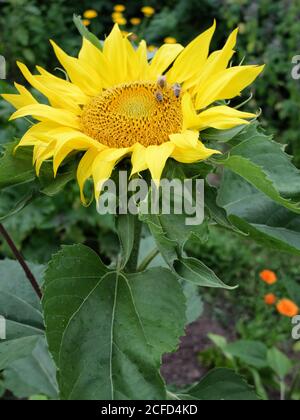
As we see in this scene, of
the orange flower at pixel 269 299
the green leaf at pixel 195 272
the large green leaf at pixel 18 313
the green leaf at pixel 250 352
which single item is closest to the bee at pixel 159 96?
the green leaf at pixel 195 272

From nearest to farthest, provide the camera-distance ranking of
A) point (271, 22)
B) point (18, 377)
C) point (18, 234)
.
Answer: point (18, 377)
point (18, 234)
point (271, 22)

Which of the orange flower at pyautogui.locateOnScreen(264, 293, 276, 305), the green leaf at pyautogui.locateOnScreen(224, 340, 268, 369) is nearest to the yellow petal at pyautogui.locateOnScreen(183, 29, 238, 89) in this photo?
the green leaf at pyautogui.locateOnScreen(224, 340, 268, 369)

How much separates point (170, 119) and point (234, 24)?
→ 258 centimetres

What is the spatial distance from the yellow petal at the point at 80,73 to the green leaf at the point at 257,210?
0.69 feet

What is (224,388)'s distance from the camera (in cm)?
86

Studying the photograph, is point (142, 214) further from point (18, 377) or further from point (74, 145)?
point (18, 377)

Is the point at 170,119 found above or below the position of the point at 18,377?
above

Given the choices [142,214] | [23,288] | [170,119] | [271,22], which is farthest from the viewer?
[271,22]

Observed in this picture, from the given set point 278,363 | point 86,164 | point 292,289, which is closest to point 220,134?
point 86,164

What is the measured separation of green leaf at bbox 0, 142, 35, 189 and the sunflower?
0.06ft

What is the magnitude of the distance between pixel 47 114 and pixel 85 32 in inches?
6.1

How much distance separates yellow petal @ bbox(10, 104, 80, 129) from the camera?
0.66 metres
